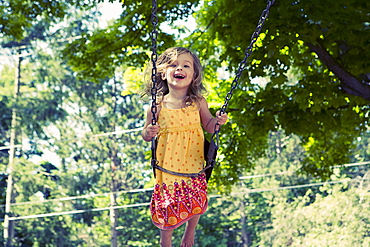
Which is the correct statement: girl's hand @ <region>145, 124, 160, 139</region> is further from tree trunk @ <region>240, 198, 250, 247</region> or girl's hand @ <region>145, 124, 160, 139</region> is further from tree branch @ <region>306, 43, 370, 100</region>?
tree trunk @ <region>240, 198, 250, 247</region>

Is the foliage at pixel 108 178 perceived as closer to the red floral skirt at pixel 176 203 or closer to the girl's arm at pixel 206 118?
the girl's arm at pixel 206 118

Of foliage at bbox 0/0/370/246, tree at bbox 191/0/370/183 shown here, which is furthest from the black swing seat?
foliage at bbox 0/0/370/246

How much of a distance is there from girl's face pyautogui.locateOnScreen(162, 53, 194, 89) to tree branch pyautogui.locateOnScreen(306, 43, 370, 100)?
3.53 m

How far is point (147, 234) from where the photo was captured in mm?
20375

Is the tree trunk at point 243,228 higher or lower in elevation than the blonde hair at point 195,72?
lower

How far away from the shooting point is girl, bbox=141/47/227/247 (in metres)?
2.70

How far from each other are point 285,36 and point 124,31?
3.47 m

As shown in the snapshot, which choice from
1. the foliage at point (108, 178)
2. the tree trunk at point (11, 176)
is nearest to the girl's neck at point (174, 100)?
the foliage at point (108, 178)

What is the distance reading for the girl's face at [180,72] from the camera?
2836mm

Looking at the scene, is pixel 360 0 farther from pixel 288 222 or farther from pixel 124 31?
pixel 288 222

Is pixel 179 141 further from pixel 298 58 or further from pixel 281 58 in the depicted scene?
Result: pixel 298 58

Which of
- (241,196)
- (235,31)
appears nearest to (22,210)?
(241,196)

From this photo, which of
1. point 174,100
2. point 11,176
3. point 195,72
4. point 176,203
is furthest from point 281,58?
point 11,176

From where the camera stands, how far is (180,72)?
2832 millimetres
